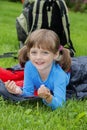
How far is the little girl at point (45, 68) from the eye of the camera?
4.85m

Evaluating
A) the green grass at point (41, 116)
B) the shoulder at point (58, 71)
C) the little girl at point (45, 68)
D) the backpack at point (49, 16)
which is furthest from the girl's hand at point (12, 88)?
the backpack at point (49, 16)

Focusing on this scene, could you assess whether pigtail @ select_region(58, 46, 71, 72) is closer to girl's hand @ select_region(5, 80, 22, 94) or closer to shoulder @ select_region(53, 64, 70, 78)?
shoulder @ select_region(53, 64, 70, 78)

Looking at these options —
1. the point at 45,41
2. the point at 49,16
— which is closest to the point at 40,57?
the point at 45,41

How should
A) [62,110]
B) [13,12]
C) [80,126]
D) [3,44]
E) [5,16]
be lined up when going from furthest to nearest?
[13,12], [5,16], [3,44], [62,110], [80,126]

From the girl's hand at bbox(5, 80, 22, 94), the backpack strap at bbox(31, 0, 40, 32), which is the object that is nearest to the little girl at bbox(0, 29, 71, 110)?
the girl's hand at bbox(5, 80, 22, 94)

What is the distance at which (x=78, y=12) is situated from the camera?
19.4 m

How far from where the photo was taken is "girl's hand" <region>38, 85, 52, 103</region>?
450cm

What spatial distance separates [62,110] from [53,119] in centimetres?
27

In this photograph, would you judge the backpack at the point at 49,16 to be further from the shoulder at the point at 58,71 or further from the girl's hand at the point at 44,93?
the girl's hand at the point at 44,93

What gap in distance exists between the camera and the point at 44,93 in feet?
14.9

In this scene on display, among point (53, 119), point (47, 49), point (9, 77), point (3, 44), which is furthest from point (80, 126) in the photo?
point (3, 44)

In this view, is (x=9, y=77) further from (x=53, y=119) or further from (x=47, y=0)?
(x=47, y=0)

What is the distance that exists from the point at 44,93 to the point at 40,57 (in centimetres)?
47

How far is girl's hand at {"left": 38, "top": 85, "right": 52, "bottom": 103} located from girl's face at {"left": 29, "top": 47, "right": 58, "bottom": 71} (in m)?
0.40
